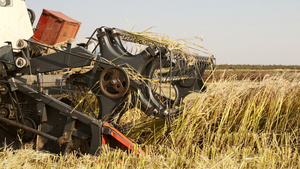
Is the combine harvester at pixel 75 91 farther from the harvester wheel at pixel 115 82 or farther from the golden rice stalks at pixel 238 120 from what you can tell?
the golden rice stalks at pixel 238 120

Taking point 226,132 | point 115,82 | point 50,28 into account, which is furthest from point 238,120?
point 50,28

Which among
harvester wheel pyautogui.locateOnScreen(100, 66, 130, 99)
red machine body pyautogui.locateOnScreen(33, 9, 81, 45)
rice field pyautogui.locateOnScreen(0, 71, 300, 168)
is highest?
red machine body pyautogui.locateOnScreen(33, 9, 81, 45)

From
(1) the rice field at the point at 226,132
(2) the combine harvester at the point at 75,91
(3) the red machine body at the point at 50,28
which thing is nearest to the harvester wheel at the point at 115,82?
(2) the combine harvester at the point at 75,91

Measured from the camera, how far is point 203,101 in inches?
197

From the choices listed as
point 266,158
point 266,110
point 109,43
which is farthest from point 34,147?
point 266,110

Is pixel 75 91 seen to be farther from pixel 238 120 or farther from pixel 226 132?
pixel 238 120

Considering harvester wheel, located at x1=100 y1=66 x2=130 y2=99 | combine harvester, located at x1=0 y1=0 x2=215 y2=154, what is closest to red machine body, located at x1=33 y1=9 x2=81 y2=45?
combine harvester, located at x1=0 y1=0 x2=215 y2=154

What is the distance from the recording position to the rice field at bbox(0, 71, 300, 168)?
4.16 metres

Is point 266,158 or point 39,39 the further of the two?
point 39,39

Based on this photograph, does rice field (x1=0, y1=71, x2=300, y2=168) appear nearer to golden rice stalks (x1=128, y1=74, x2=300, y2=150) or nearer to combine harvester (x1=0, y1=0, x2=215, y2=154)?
golden rice stalks (x1=128, y1=74, x2=300, y2=150)

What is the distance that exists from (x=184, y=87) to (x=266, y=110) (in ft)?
6.78

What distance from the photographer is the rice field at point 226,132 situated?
4.16m

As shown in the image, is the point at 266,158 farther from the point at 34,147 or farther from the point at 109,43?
the point at 34,147

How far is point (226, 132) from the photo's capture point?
186 inches
